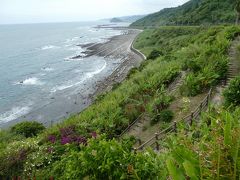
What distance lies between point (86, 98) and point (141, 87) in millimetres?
20240

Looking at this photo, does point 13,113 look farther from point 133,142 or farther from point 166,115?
point 133,142

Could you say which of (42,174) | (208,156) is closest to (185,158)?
(208,156)

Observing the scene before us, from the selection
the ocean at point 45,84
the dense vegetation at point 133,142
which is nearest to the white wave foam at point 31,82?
the ocean at point 45,84

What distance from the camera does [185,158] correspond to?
3.55m

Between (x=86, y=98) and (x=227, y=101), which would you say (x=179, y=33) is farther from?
(x=227, y=101)

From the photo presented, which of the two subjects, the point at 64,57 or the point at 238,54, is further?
the point at 64,57

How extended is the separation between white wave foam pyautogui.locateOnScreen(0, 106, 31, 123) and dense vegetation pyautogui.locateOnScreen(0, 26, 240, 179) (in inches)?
601

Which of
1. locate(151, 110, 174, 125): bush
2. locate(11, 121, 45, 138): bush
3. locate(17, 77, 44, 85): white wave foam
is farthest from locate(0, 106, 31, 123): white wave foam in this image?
locate(151, 110, 174, 125): bush

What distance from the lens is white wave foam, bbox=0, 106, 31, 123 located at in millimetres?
36594

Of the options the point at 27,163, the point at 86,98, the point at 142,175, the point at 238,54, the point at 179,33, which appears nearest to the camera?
the point at 142,175

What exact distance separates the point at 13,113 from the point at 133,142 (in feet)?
93.6

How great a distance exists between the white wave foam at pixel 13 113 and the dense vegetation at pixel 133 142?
15.3 m

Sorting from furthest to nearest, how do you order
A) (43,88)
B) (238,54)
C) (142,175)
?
(43,88)
(238,54)
(142,175)

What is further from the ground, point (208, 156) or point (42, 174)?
point (208, 156)
